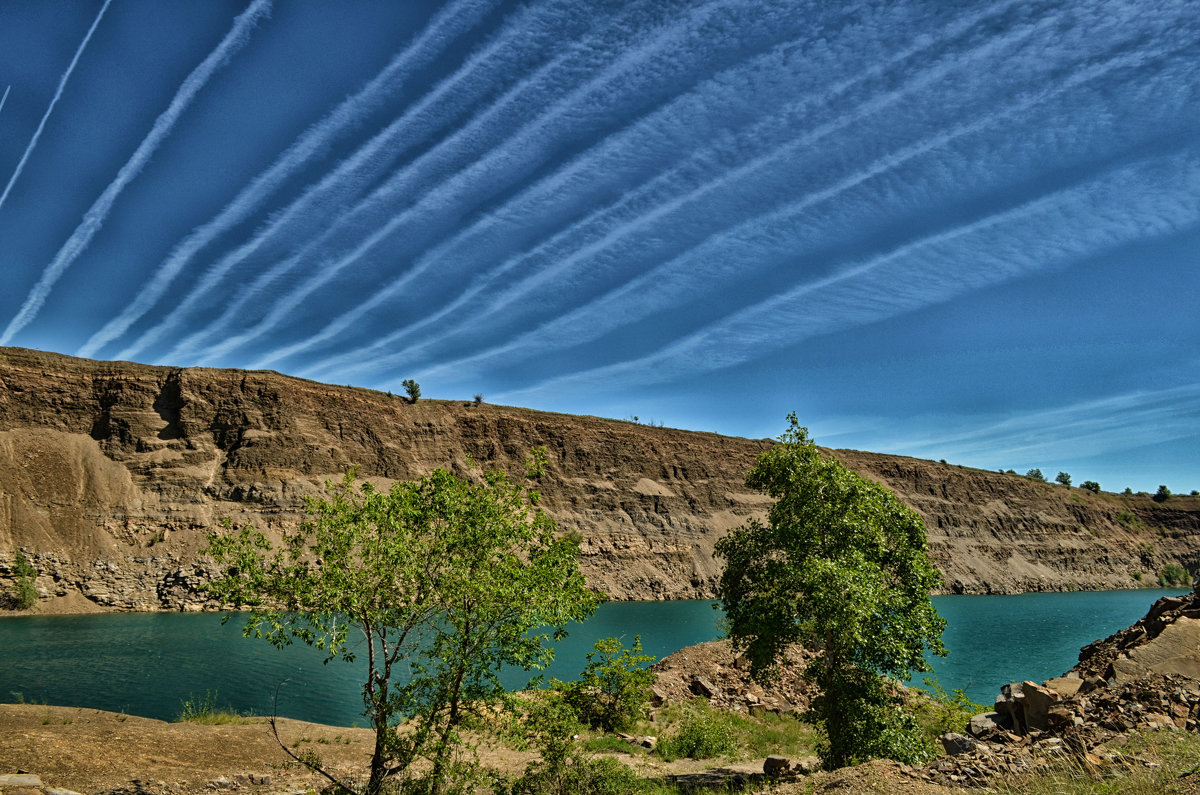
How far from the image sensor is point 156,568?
5019 cm

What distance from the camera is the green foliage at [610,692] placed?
19141mm

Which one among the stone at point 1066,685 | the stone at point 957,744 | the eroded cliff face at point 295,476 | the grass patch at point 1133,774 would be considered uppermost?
the eroded cliff face at point 295,476

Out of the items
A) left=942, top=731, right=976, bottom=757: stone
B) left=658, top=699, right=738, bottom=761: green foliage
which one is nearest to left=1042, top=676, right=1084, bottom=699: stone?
left=942, top=731, right=976, bottom=757: stone

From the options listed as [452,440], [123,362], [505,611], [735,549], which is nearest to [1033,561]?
[452,440]

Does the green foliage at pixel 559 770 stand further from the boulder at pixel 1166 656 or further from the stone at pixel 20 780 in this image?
the boulder at pixel 1166 656

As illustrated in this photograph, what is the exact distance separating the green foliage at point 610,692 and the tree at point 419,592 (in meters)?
8.90

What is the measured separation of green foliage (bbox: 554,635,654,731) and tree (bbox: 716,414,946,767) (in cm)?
562

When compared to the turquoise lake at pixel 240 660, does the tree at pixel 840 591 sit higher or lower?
higher

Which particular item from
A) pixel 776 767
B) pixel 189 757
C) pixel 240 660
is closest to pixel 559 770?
pixel 776 767

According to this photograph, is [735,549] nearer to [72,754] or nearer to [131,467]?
[72,754]

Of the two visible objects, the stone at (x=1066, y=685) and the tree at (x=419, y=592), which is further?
the stone at (x=1066, y=685)

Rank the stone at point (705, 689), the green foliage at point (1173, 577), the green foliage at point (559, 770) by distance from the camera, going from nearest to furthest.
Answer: the green foliage at point (559, 770) < the stone at point (705, 689) < the green foliage at point (1173, 577)

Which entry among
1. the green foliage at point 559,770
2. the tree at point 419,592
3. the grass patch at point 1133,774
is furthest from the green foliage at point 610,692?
the grass patch at point 1133,774

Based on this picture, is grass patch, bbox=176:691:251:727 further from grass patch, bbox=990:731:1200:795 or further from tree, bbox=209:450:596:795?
grass patch, bbox=990:731:1200:795
